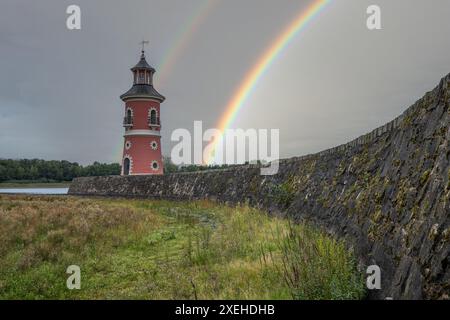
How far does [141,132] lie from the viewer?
140ft

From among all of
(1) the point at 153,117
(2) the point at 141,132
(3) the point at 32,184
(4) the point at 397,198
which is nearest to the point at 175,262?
(4) the point at 397,198

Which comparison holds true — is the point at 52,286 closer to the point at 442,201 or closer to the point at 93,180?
the point at 442,201

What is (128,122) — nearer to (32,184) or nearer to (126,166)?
(126,166)

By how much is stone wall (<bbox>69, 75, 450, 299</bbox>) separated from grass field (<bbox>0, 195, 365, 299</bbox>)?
46 cm

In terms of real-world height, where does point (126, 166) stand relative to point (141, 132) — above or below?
below

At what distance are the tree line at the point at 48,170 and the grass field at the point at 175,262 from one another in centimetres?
7878

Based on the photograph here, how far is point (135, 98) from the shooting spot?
142 ft

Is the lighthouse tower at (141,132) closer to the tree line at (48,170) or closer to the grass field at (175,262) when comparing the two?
the grass field at (175,262)

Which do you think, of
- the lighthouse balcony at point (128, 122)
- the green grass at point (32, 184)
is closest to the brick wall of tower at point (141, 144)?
the lighthouse balcony at point (128, 122)

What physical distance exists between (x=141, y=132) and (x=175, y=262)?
3655 centimetres

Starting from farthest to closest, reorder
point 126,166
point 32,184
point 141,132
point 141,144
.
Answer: point 32,184 < point 126,166 < point 141,132 < point 141,144

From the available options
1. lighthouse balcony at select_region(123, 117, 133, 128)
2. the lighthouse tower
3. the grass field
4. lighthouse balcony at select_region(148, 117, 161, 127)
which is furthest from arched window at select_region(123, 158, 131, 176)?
the grass field

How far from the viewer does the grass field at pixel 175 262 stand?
4801 millimetres
